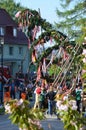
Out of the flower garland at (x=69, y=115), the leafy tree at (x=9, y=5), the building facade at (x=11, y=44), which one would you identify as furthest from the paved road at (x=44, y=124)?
the leafy tree at (x=9, y=5)

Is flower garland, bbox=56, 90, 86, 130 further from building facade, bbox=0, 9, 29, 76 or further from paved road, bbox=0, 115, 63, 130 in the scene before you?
building facade, bbox=0, 9, 29, 76

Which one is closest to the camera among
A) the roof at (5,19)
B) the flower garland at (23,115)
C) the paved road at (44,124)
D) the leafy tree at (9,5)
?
the flower garland at (23,115)

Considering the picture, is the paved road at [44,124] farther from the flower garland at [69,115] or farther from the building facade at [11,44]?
the building facade at [11,44]

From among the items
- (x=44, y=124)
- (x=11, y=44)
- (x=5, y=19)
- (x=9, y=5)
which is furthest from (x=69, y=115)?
(x=9, y=5)

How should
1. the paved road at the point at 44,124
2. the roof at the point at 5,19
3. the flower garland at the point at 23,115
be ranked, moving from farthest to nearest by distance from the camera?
the roof at the point at 5,19 → the paved road at the point at 44,124 → the flower garland at the point at 23,115

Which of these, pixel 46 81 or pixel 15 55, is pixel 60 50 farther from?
pixel 15 55

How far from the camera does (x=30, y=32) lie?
7348 mm

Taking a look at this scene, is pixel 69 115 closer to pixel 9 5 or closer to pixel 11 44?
pixel 11 44

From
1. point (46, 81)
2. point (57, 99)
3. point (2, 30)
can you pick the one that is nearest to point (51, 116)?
point (46, 81)

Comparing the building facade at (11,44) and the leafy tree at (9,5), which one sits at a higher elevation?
the leafy tree at (9,5)

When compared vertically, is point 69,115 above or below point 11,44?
below

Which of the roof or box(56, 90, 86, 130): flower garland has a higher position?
the roof

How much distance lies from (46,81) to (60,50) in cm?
68

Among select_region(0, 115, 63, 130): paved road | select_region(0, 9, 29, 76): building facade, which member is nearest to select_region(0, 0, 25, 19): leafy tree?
select_region(0, 9, 29, 76): building facade
